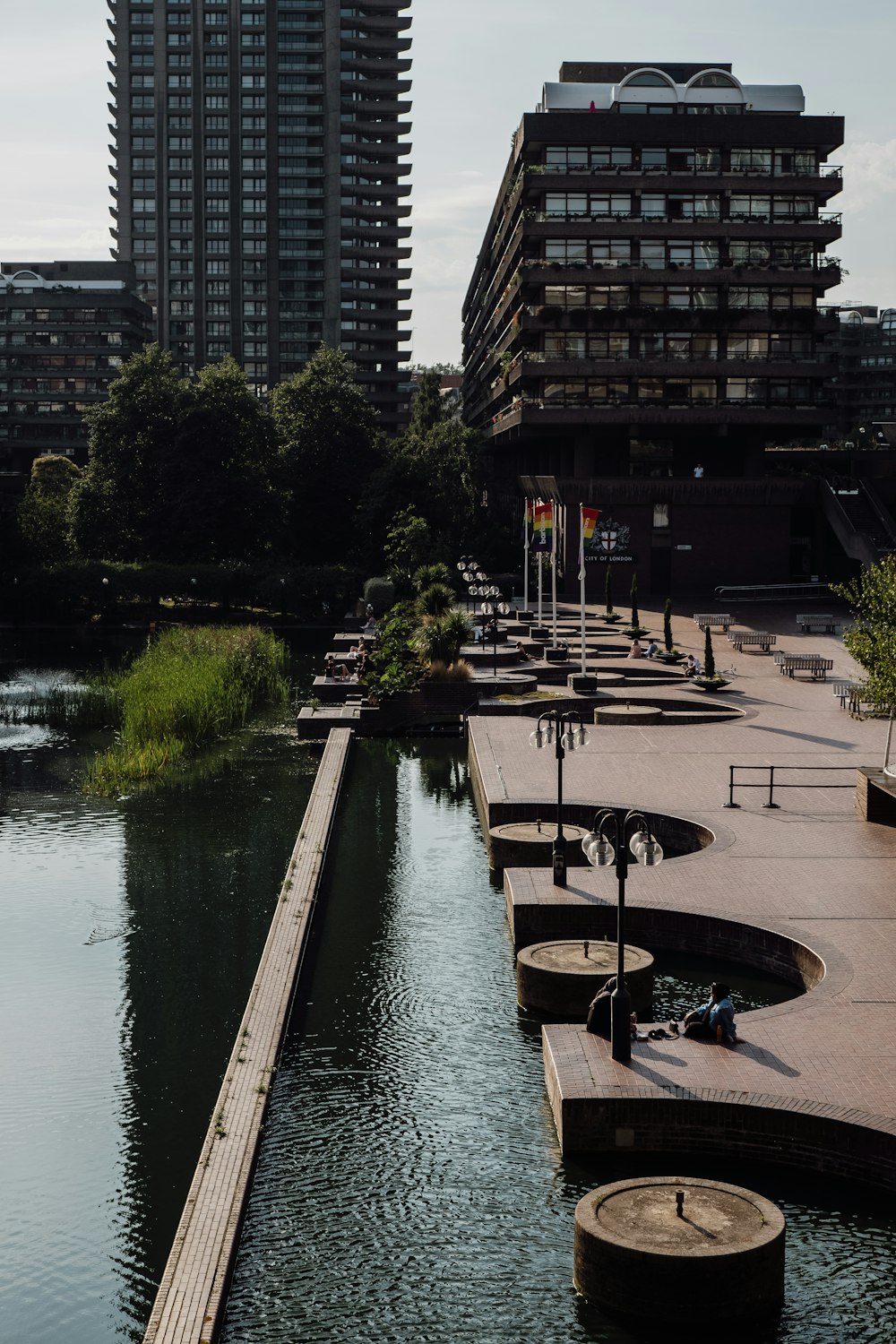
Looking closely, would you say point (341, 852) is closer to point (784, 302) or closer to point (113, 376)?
point (784, 302)

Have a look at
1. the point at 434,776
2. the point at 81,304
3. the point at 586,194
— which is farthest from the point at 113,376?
the point at 434,776

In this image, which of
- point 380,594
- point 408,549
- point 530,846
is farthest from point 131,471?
point 530,846

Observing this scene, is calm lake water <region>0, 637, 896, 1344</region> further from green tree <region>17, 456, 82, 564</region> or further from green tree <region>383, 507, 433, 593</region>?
green tree <region>17, 456, 82, 564</region>

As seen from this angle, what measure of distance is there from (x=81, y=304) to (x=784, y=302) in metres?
89.5

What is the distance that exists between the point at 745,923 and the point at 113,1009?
8.76 metres

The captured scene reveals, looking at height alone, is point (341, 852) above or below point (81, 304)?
below

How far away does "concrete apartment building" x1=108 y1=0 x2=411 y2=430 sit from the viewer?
156 meters

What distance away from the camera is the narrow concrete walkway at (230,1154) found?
12.1 m

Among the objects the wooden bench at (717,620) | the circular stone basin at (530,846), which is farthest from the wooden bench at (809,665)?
the circular stone basin at (530,846)

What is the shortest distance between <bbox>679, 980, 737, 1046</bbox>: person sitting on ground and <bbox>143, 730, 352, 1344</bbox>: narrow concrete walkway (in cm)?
484

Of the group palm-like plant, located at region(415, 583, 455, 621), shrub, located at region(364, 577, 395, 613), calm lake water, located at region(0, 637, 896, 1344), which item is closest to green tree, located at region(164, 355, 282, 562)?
shrub, located at region(364, 577, 395, 613)

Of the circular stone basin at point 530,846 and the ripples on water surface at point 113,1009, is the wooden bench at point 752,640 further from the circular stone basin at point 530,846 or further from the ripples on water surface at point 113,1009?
the circular stone basin at point 530,846

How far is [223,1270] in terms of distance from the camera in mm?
12695

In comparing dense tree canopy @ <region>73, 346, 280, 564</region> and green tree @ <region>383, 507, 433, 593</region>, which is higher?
dense tree canopy @ <region>73, 346, 280, 564</region>
